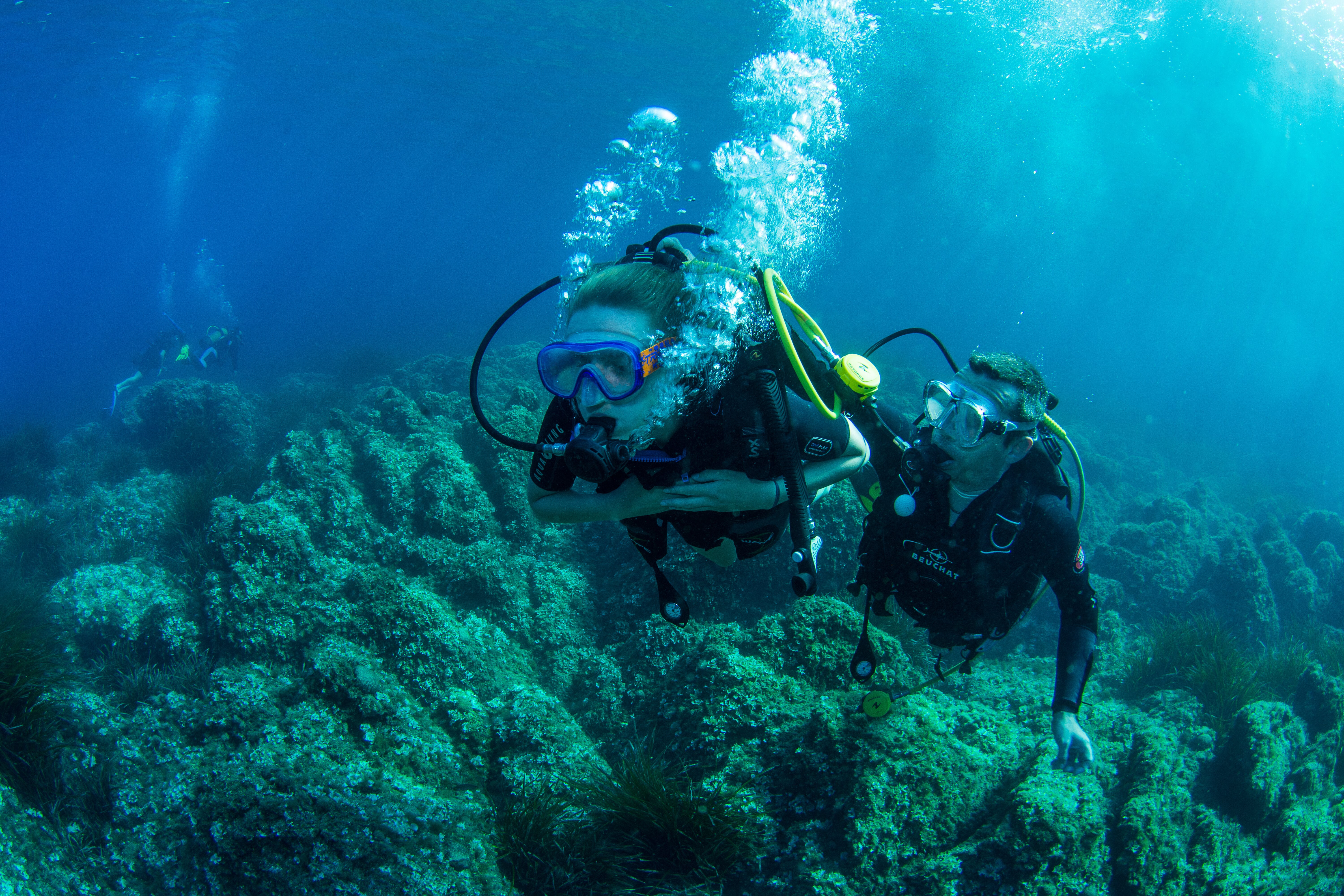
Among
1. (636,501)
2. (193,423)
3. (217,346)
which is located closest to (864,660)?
(636,501)

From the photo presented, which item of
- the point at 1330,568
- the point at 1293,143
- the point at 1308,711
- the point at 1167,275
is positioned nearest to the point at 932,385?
the point at 1308,711

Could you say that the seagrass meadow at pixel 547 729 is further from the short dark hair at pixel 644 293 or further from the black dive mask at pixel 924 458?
the short dark hair at pixel 644 293

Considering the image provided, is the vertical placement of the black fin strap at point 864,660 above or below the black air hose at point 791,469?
below

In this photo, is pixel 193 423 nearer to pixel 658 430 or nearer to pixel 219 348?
pixel 219 348

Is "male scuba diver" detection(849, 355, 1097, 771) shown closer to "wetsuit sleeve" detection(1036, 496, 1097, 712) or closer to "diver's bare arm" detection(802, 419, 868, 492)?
"wetsuit sleeve" detection(1036, 496, 1097, 712)

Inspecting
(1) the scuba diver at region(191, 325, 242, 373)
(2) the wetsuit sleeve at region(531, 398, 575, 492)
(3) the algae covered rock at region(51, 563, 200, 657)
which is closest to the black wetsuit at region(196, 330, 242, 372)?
(1) the scuba diver at region(191, 325, 242, 373)

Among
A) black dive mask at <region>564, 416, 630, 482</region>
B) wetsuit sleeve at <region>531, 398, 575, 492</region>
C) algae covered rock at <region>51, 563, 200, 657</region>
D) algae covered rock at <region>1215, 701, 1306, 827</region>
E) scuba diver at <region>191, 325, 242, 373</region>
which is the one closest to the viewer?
black dive mask at <region>564, 416, 630, 482</region>

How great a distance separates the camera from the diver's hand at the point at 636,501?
228cm

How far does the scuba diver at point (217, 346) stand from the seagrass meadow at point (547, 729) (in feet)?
41.6

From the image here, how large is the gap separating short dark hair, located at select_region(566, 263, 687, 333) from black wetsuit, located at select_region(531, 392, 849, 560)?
16.5 inches

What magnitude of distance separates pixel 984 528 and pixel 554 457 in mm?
2289

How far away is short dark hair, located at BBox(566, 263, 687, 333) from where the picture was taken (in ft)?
7.04

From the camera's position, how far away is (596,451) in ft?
6.35

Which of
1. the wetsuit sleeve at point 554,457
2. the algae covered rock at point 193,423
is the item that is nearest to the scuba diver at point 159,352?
the algae covered rock at point 193,423
